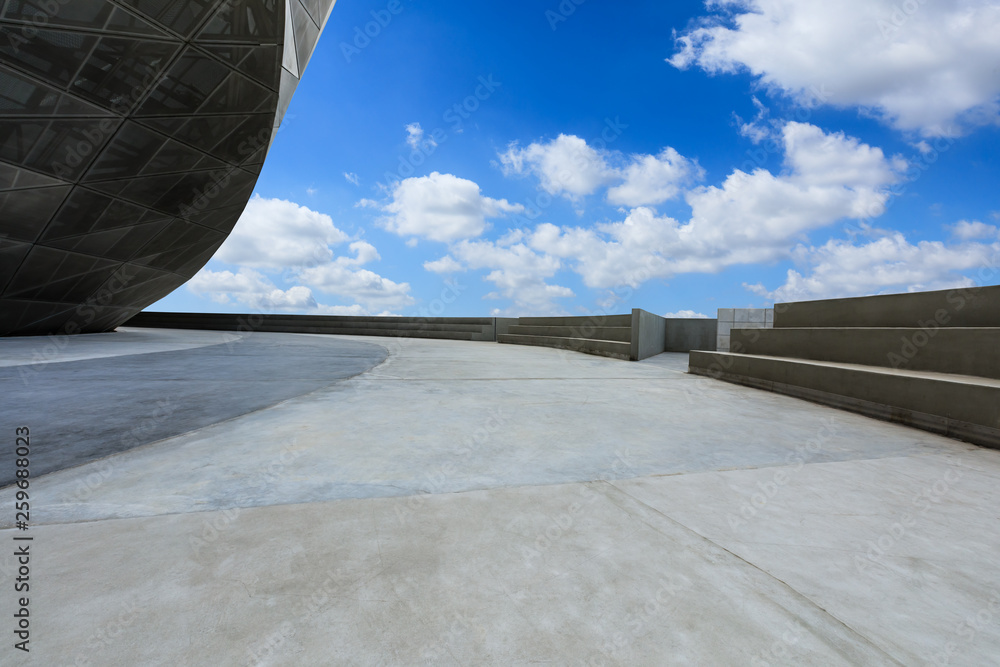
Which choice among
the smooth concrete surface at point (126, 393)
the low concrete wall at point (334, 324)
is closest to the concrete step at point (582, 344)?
the low concrete wall at point (334, 324)

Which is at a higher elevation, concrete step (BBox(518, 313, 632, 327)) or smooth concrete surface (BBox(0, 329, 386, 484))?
concrete step (BBox(518, 313, 632, 327))

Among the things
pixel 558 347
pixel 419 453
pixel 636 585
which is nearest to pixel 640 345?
pixel 558 347

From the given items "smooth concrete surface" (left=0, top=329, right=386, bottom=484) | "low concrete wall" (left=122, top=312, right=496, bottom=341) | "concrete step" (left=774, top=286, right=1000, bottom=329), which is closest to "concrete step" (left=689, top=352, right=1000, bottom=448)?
"concrete step" (left=774, top=286, right=1000, bottom=329)

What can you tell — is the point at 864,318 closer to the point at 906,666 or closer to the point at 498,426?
the point at 498,426

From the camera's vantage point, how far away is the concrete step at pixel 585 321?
38.9 ft

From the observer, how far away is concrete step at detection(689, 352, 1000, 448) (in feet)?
12.6

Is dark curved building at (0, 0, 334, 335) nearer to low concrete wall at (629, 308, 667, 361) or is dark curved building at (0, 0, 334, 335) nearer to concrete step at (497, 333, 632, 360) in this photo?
low concrete wall at (629, 308, 667, 361)

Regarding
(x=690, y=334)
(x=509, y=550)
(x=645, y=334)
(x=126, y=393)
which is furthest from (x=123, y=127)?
(x=690, y=334)

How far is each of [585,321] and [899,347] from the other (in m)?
8.81

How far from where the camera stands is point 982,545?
1.99m

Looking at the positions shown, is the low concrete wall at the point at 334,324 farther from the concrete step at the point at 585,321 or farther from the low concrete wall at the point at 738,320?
the low concrete wall at the point at 738,320

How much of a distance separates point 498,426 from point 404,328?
21.2 m

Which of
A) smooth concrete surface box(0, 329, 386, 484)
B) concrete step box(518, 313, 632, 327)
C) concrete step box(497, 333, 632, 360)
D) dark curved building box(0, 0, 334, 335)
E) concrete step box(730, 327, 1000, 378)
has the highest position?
dark curved building box(0, 0, 334, 335)

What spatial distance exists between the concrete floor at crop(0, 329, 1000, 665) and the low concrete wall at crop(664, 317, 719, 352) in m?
12.9
